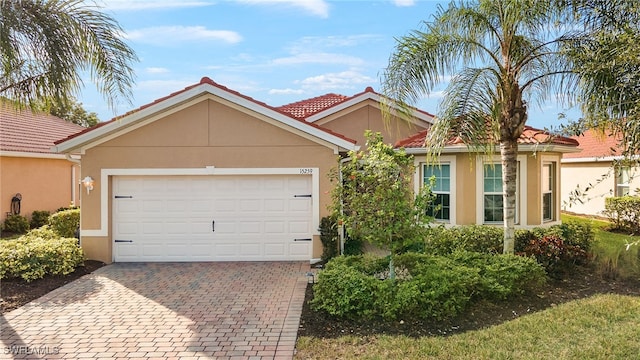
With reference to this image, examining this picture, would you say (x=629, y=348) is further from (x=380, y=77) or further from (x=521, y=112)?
(x=380, y=77)

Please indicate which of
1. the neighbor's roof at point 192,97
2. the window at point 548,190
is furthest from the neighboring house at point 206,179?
the window at point 548,190

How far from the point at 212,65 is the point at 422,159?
6.78m

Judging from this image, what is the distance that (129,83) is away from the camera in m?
8.40

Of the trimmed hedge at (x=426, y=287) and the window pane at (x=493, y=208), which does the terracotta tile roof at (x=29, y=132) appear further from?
the window pane at (x=493, y=208)

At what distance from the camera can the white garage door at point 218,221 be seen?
35.4ft

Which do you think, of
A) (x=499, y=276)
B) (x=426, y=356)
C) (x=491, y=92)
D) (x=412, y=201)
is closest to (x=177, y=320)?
(x=426, y=356)

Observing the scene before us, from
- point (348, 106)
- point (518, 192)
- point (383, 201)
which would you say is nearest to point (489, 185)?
point (518, 192)

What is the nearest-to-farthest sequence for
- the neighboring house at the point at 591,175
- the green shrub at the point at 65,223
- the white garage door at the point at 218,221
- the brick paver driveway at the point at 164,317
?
the brick paver driveway at the point at 164,317 < the white garage door at the point at 218,221 < the green shrub at the point at 65,223 < the neighboring house at the point at 591,175

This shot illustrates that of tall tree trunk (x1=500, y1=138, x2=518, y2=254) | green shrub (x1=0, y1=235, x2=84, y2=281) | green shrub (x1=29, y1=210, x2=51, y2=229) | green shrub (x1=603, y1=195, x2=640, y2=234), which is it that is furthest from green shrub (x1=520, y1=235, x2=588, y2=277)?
green shrub (x1=29, y1=210, x2=51, y2=229)

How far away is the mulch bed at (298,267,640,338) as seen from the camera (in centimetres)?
609

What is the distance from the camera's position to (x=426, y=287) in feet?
22.0

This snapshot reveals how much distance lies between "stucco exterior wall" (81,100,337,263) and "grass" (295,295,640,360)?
16.9ft

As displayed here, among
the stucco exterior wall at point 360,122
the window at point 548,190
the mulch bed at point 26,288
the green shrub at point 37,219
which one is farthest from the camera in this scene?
the green shrub at point 37,219

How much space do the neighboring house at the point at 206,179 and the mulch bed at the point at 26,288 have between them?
4.92ft
